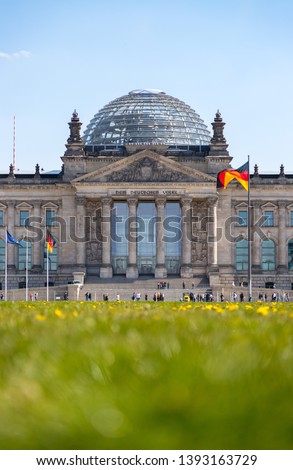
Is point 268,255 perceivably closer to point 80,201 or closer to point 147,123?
point 80,201

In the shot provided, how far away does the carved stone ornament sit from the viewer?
10381 cm

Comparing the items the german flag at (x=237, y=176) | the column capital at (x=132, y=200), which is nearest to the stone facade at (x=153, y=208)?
the column capital at (x=132, y=200)

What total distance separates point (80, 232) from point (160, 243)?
10.1m

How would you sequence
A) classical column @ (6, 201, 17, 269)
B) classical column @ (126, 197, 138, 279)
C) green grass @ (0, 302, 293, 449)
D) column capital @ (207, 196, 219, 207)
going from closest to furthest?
green grass @ (0, 302, 293, 449)
classical column @ (126, 197, 138, 279)
column capital @ (207, 196, 219, 207)
classical column @ (6, 201, 17, 269)

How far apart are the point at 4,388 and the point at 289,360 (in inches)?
83.6

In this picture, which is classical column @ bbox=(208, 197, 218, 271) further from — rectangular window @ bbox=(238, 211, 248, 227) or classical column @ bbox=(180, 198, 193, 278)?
rectangular window @ bbox=(238, 211, 248, 227)

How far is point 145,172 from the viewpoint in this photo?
104 metres

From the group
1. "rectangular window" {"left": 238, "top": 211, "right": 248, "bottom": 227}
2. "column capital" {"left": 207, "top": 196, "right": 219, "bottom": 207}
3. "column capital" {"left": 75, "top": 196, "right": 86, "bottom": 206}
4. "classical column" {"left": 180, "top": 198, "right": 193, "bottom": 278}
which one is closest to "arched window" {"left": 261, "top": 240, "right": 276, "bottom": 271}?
"rectangular window" {"left": 238, "top": 211, "right": 248, "bottom": 227}

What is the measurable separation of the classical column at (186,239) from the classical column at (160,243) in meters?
2.31

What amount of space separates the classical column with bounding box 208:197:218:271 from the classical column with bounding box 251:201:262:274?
5.31 metres

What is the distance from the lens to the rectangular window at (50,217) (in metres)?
108

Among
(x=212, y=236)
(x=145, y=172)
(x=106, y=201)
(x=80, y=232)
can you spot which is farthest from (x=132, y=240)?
(x=212, y=236)

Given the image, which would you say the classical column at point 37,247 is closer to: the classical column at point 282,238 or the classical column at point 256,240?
the classical column at point 256,240
